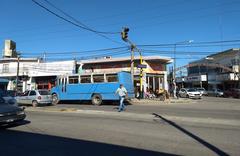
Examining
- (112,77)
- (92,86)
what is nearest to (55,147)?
(112,77)

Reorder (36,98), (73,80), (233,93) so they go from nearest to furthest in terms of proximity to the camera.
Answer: (36,98)
(73,80)
(233,93)

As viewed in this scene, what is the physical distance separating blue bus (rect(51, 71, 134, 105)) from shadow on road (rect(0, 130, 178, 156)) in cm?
1632

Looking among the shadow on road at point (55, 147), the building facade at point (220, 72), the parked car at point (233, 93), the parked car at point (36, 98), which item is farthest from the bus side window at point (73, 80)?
the building facade at point (220, 72)

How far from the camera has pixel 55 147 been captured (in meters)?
8.64

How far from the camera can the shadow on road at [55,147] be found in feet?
26.0

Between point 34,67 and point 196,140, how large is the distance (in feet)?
141

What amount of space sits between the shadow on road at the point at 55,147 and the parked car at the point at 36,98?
16421 mm

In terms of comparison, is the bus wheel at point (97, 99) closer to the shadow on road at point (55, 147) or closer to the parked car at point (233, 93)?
the shadow on road at point (55, 147)

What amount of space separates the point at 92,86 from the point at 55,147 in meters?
18.9

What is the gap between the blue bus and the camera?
2656cm

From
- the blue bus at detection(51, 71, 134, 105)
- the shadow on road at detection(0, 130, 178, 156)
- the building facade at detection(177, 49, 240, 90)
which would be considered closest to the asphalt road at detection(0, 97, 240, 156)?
the shadow on road at detection(0, 130, 178, 156)

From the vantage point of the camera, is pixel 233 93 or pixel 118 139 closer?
pixel 118 139

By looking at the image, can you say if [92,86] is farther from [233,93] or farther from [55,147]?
[233,93]

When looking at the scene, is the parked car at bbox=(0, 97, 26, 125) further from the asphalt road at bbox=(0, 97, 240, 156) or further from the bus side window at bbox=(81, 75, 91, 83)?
the bus side window at bbox=(81, 75, 91, 83)
